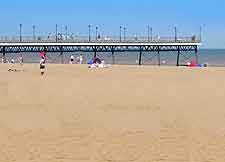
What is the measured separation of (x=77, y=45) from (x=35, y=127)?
50.2 metres

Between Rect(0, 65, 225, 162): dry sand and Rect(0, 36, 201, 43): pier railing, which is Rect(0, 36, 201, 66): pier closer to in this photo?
Rect(0, 36, 201, 43): pier railing

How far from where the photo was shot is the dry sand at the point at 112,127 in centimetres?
631

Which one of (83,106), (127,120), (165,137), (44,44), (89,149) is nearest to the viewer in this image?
(89,149)

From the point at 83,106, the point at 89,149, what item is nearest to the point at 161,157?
the point at 89,149

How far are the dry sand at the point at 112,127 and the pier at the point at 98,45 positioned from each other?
43.6 metres

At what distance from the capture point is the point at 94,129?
8.08 metres

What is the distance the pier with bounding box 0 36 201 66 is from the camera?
5672 centimetres

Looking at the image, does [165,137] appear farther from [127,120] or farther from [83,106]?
[83,106]

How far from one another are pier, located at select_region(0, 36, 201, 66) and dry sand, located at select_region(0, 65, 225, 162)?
4357cm

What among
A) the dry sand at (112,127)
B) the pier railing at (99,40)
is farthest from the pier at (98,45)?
the dry sand at (112,127)

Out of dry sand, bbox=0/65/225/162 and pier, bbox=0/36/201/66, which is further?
pier, bbox=0/36/201/66

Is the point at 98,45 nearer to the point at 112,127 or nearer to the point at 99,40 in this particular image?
the point at 99,40

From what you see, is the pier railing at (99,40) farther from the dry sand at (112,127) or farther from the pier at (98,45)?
the dry sand at (112,127)

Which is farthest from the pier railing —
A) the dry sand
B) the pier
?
the dry sand
